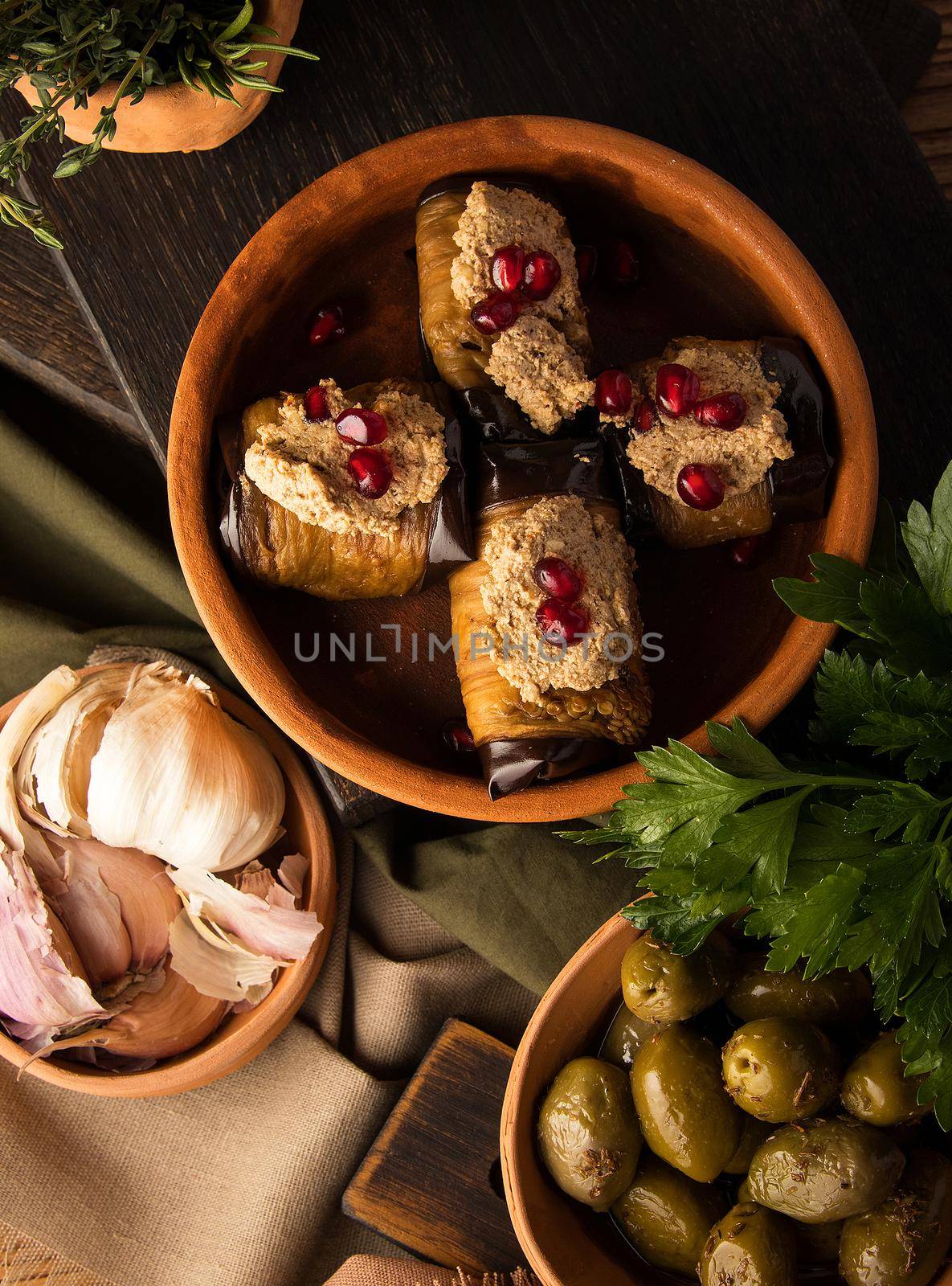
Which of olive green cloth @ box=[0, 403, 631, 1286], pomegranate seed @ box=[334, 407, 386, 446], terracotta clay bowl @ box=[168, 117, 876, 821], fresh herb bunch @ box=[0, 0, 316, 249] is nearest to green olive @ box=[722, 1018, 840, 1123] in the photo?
terracotta clay bowl @ box=[168, 117, 876, 821]

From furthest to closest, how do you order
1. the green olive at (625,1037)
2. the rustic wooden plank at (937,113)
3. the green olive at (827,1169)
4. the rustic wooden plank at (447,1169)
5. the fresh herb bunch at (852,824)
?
the rustic wooden plank at (937,113)
the rustic wooden plank at (447,1169)
the green olive at (625,1037)
the green olive at (827,1169)
the fresh herb bunch at (852,824)

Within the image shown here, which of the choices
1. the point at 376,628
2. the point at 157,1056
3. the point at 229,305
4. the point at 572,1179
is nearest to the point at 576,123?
the point at 229,305

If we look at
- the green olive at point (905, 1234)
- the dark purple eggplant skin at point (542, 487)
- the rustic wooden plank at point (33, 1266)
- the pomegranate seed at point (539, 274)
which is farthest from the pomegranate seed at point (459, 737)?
the rustic wooden plank at point (33, 1266)

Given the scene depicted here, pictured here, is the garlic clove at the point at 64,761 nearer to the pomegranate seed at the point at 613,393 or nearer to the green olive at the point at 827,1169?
the pomegranate seed at the point at 613,393

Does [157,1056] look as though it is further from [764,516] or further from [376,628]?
[764,516]

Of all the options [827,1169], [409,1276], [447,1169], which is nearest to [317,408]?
[827,1169]

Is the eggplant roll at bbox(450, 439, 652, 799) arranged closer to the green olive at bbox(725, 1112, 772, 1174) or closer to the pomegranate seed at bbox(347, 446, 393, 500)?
the pomegranate seed at bbox(347, 446, 393, 500)

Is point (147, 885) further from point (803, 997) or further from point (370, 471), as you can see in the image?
point (803, 997)
